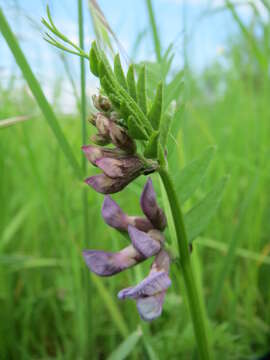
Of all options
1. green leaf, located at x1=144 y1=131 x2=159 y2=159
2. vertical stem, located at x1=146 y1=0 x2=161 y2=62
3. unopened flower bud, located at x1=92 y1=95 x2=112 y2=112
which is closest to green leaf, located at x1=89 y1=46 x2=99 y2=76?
unopened flower bud, located at x1=92 y1=95 x2=112 y2=112

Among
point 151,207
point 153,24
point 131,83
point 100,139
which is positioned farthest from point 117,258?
point 153,24

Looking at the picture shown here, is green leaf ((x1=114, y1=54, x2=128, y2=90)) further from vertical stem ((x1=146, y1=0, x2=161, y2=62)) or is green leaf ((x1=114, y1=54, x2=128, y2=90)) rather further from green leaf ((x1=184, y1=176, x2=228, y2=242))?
vertical stem ((x1=146, y1=0, x2=161, y2=62))

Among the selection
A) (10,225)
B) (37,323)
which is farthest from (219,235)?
(10,225)

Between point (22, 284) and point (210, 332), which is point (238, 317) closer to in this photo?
point (210, 332)

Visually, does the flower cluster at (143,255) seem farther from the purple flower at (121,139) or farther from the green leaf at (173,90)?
the green leaf at (173,90)

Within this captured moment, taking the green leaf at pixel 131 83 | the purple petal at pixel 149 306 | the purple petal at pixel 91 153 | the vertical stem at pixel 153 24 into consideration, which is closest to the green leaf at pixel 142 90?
the green leaf at pixel 131 83

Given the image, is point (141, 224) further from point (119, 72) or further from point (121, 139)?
point (119, 72)

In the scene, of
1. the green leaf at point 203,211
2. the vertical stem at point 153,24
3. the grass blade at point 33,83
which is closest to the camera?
the green leaf at point 203,211
